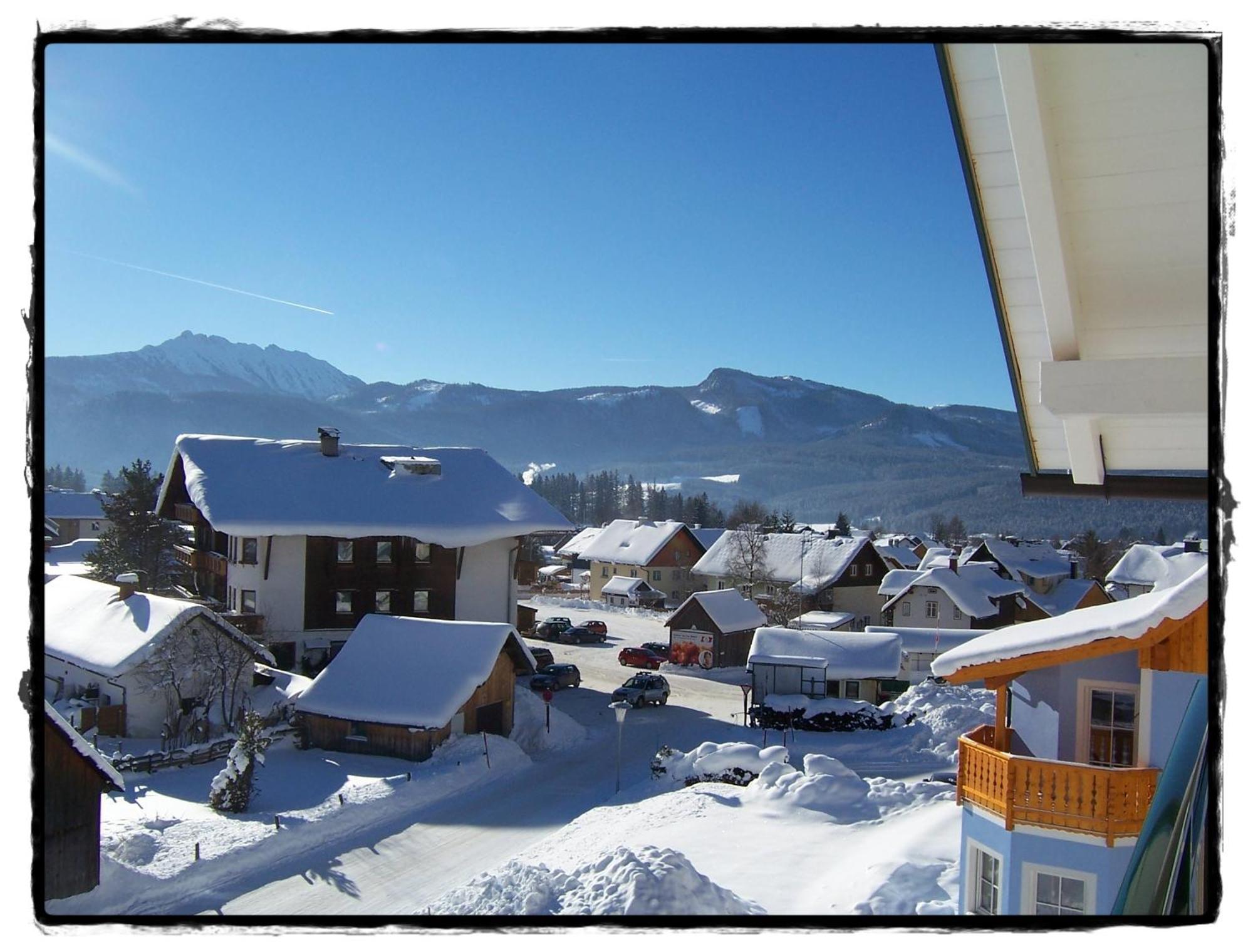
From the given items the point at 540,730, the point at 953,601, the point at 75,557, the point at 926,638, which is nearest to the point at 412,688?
the point at 540,730

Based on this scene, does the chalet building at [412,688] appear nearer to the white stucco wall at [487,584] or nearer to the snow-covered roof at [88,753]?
the white stucco wall at [487,584]

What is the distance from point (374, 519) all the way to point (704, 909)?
1760 centimetres

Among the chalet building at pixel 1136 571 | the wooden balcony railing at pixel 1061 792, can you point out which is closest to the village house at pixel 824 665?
the wooden balcony railing at pixel 1061 792

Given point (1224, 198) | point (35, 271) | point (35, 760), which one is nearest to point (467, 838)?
point (35, 760)

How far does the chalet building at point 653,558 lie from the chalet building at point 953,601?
15553 mm

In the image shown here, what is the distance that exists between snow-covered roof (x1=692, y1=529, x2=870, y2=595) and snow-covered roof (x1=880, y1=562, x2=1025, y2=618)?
3.57 meters

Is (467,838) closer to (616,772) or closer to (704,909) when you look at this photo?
(616,772)

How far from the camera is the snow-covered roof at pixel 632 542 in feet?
152

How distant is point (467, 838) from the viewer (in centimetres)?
1094

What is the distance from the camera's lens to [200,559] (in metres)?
24.7

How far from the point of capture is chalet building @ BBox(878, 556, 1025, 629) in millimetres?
29703

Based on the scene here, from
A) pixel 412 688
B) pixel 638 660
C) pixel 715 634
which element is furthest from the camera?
pixel 715 634

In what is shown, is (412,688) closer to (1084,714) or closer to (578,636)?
(1084,714)

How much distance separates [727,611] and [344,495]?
12673 mm
